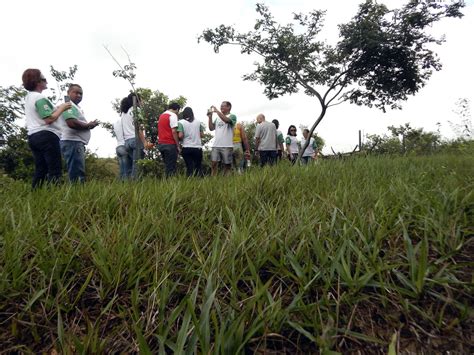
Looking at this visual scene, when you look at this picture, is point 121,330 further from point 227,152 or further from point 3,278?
point 227,152

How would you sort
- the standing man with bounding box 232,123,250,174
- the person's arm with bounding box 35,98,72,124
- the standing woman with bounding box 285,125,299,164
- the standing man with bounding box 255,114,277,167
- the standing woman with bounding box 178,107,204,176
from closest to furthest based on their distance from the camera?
the person's arm with bounding box 35,98,72,124, the standing woman with bounding box 178,107,204,176, the standing man with bounding box 232,123,250,174, the standing man with bounding box 255,114,277,167, the standing woman with bounding box 285,125,299,164

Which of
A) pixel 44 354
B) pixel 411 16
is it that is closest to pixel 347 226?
pixel 44 354

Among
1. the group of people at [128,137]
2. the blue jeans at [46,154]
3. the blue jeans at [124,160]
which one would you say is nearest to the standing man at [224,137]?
the group of people at [128,137]

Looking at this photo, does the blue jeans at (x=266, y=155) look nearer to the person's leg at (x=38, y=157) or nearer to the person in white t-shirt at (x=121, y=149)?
the person in white t-shirt at (x=121, y=149)

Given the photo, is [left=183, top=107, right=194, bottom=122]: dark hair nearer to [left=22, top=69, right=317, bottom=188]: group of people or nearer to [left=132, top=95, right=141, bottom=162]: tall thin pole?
[left=22, top=69, right=317, bottom=188]: group of people

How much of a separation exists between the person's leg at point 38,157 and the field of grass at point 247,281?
1.85 m

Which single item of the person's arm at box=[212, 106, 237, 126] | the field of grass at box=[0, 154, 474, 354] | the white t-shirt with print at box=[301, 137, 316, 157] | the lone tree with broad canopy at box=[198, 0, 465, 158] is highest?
the lone tree with broad canopy at box=[198, 0, 465, 158]

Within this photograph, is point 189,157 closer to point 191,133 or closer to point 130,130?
point 191,133

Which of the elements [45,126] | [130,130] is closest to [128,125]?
[130,130]

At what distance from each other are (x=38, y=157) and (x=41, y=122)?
0.42m

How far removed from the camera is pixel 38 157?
358 cm

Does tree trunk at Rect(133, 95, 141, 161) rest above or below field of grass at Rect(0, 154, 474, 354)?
above

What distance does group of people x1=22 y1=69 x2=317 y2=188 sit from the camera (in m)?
3.50

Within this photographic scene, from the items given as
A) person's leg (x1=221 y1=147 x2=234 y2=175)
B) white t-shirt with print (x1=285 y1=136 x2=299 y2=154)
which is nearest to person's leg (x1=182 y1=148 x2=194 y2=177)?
person's leg (x1=221 y1=147 x2=234 y2=175)
